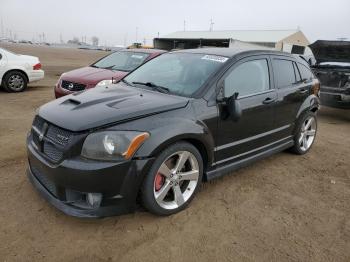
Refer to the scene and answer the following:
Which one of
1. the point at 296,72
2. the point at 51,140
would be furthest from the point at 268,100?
the point at 51,140

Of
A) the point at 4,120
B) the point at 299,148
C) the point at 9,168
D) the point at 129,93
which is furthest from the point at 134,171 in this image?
the point at 4,120

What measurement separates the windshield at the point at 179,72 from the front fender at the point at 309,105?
5.97ft

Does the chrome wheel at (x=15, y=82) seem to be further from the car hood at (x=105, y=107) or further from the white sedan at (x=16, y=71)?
the car hood at (x=105, y=107)

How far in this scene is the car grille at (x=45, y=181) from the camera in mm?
3029

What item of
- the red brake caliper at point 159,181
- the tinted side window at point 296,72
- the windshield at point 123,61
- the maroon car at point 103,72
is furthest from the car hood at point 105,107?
the windshield at point 123,61

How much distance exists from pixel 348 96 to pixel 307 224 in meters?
5.33

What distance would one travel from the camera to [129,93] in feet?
12.1

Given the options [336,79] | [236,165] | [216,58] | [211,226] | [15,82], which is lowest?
[211,226]

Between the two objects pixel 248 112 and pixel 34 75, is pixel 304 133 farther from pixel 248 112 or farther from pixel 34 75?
pixel 34 75

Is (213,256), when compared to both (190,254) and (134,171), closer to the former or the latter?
(190,254)

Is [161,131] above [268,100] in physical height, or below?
below

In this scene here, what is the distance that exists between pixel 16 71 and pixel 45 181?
7820mm

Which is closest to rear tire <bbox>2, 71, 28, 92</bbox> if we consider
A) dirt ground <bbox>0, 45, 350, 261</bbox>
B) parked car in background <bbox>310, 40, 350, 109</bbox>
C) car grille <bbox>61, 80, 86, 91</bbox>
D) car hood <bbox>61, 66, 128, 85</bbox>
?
car hood <bbox>61, 66, 128, 85</bbox>

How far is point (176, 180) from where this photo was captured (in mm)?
3297
